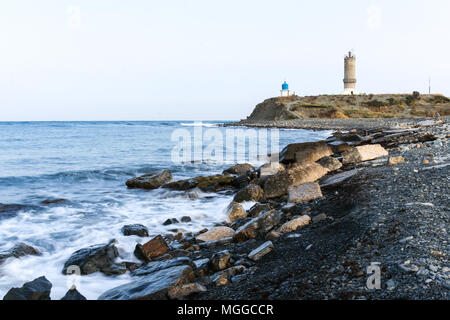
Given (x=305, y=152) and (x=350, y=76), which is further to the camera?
(x=350, y=76)

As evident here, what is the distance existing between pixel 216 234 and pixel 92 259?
1.99 meters

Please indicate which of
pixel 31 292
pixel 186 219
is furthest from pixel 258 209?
pixel 31 292

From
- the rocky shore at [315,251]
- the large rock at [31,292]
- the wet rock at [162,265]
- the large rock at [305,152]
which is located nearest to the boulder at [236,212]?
the rocky shore at [315,251]

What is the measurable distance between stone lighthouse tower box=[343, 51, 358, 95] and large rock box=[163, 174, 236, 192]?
6821 centimetres

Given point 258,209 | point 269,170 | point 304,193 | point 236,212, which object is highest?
point 269,170

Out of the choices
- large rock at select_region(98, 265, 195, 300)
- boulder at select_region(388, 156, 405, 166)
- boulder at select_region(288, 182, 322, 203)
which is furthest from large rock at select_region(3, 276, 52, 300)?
boulder at select_region(388, 156, 405, 166)

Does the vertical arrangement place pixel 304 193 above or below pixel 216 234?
above

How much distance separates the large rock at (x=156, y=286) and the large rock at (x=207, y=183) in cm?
590

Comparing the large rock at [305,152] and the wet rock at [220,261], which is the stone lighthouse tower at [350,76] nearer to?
the large rock at [305,152]

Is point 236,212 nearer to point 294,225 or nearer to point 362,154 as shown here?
point 294,225

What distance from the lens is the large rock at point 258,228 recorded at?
5332mm

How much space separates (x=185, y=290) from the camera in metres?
3.71

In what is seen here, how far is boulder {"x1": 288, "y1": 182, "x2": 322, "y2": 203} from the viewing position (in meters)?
6.69

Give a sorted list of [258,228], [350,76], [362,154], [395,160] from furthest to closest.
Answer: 1. [350,76]
2. [362,154]
3. [395,160]
4. [258,228]
